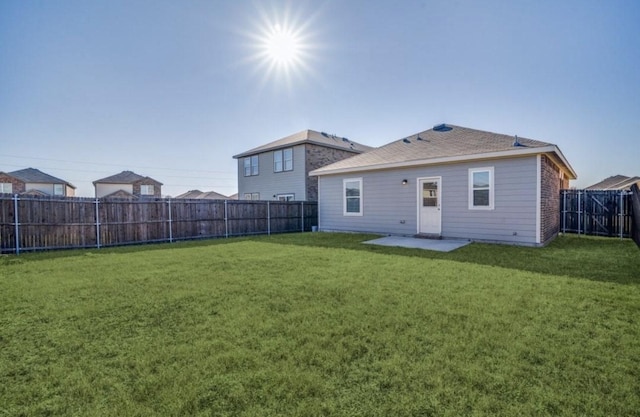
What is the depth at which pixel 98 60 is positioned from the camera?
37.7 feet

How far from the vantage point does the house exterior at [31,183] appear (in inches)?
1401

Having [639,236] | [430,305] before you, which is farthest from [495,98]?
[430,305]

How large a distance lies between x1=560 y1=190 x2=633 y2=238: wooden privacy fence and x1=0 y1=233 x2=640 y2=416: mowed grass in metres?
7.45

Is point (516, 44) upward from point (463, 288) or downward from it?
upward

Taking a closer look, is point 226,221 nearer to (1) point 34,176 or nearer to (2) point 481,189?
(2) point 481,189

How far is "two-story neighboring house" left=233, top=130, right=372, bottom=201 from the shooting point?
61.4 ft

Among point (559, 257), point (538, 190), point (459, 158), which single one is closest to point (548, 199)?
point (538, 190)

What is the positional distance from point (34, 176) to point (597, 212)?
5559 cm

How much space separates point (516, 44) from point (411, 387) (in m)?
12.3

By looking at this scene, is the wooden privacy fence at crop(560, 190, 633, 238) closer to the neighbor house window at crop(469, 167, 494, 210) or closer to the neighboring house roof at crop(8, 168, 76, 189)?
the neighbor house window at crop(469, 167, 494, 210)

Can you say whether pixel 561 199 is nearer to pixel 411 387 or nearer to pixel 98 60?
pixel 411 387

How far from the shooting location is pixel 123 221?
10977 mm

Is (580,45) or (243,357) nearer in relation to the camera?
(243,357)

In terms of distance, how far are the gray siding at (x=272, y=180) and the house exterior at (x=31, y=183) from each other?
28279 millimetres
